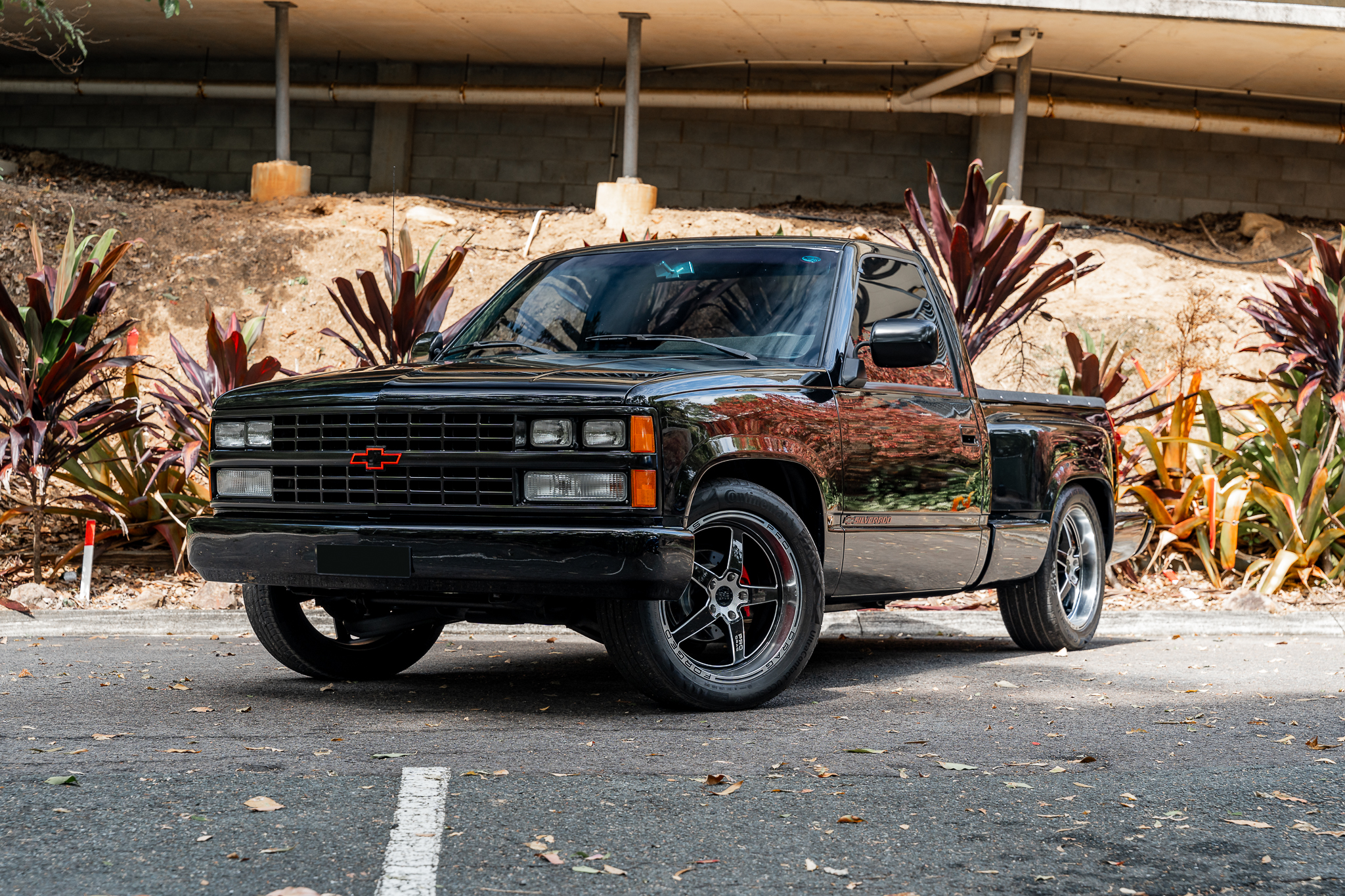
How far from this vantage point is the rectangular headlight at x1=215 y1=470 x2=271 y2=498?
5238 millimetres

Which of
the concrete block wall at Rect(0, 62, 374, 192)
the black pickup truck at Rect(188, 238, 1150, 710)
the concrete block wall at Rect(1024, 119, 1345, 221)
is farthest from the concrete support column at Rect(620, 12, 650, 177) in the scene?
the black pickup truck at Rect(188, 238, 1150, 710)

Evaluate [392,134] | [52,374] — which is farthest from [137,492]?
[392,134]

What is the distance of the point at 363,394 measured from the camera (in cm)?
494

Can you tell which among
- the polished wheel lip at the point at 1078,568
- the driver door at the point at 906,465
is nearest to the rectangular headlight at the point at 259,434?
the driver door at the point at 906,465

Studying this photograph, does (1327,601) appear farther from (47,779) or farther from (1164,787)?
(47,779)

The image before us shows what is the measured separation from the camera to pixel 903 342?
5418 millimetres

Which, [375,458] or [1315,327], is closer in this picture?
[375,458]

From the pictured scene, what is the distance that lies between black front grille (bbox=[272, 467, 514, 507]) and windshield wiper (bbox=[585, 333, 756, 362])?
1182mm

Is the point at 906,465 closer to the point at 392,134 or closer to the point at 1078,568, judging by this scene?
the point at 1078,568

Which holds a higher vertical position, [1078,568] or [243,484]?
[243,484]

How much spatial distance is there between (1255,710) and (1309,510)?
445 cm

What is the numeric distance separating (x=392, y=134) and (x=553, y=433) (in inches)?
696

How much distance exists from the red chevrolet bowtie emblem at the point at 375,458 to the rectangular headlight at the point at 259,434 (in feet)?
1.72

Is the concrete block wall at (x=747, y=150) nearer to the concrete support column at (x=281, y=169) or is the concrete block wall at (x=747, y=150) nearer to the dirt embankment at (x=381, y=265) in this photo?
the dirt embankment at (x=381, y=265)
